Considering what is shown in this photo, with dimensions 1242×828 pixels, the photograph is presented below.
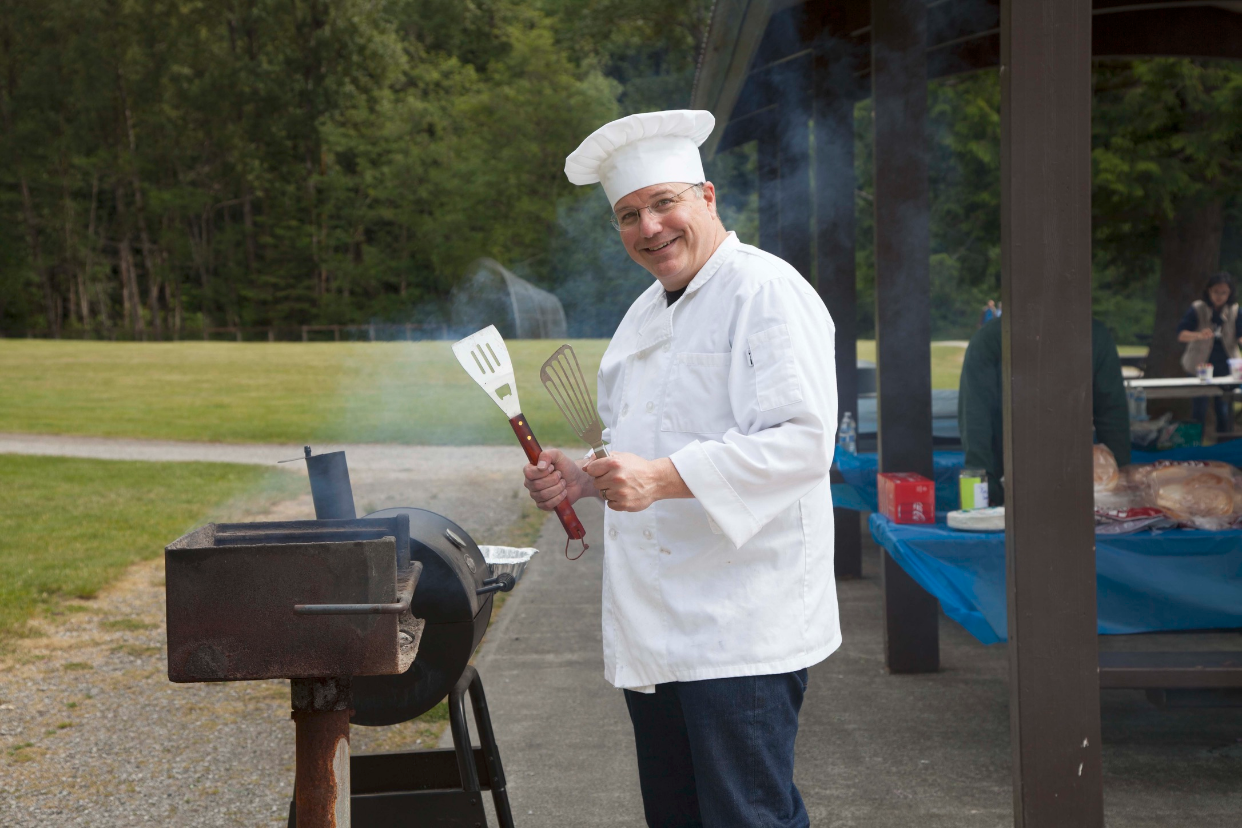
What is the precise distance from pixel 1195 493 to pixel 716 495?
91.2 inches

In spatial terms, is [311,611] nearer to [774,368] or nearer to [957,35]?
[774,368]

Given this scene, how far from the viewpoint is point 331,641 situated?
69.9 inches

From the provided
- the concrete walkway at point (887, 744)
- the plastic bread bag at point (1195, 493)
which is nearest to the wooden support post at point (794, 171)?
the concrete walkway at point (887, 744)

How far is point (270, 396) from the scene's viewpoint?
17.9 m

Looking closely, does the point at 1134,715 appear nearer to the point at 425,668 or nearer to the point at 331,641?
the point at 425,668

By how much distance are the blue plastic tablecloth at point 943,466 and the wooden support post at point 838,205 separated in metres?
0.38

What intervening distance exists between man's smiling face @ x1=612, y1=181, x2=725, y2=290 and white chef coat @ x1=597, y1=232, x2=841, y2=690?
0.04 meters

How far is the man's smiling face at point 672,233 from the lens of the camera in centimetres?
193

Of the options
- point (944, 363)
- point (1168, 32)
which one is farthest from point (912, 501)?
point (944, 363)

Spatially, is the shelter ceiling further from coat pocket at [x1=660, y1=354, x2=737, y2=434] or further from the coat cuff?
the coat cuff

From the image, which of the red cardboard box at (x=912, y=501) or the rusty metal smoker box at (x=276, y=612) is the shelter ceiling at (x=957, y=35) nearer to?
the red cardboard box at (x=912, y=501)

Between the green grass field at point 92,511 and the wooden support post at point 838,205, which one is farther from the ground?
the wooden support post at point 838,205

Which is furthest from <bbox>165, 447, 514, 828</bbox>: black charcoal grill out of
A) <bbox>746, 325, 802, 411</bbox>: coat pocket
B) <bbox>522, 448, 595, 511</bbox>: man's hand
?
<bbox>746, 325, 802, 411</bbox>: coat pocket

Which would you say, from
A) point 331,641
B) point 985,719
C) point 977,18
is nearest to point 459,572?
point 331,641
